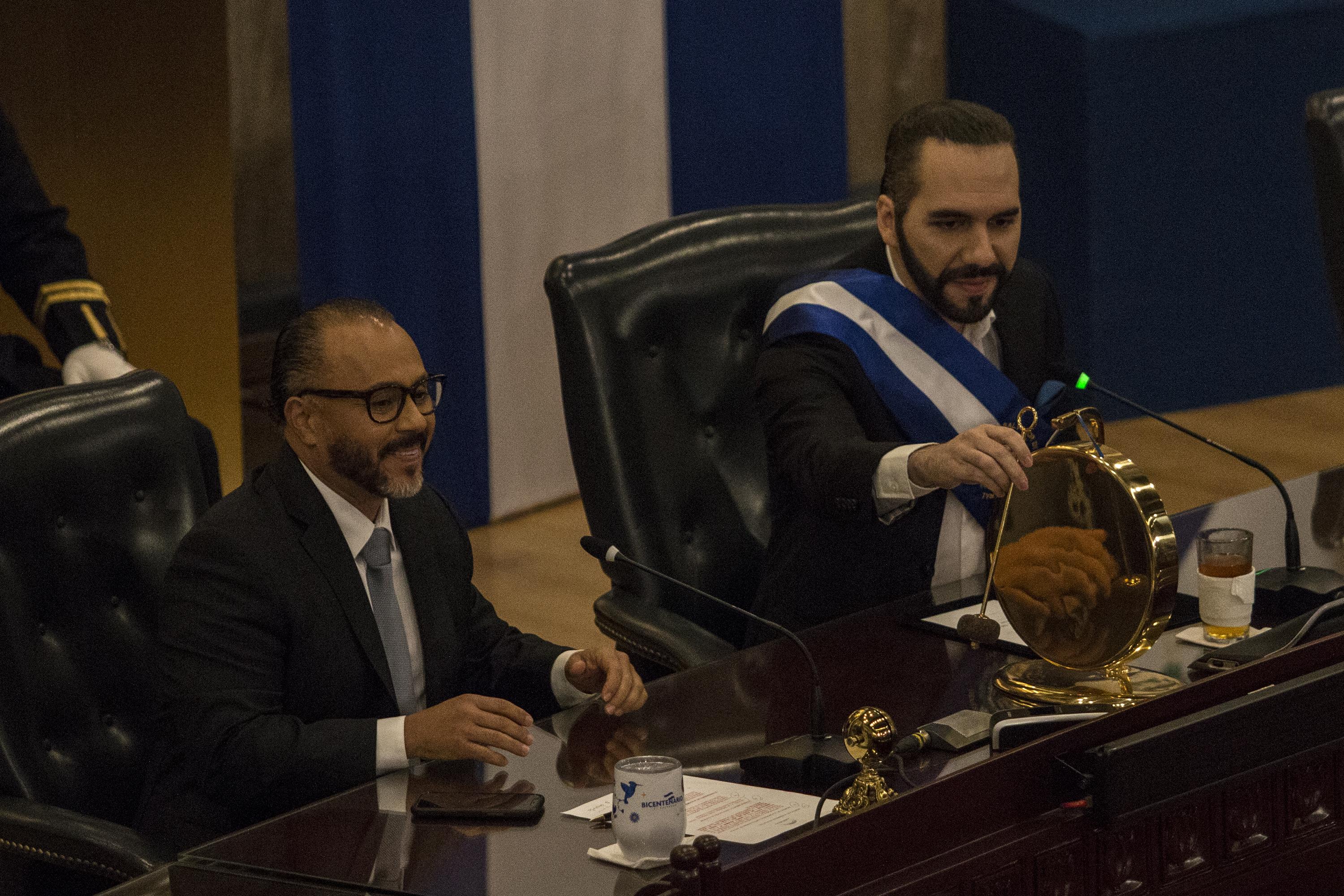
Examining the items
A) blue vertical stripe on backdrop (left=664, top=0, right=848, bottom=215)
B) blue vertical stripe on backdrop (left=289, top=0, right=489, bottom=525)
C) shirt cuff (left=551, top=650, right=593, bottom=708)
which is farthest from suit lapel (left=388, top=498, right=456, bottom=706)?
blue vertical stripe on backdrop (left=664, top=0, right=848, bottom=215)

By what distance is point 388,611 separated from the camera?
1865 mm

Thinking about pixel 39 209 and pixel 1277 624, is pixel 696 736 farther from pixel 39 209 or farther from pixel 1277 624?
pixel 39 209

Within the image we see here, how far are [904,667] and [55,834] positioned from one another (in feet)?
2.75

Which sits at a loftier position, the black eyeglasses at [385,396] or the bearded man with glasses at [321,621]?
the black eyeglasses at [385,396]

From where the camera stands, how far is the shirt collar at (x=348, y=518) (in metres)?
1.84

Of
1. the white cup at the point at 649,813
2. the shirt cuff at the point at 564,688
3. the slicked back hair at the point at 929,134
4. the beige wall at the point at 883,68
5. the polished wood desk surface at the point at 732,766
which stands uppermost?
the beige wall at the point at 883,68

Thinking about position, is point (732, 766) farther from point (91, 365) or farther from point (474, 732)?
point (91, 365)

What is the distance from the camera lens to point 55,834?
5.40 ft

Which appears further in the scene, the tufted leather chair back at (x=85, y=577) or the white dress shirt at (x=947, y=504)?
the white dress shirt at (x=947, y=504)

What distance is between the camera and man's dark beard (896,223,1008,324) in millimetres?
2271

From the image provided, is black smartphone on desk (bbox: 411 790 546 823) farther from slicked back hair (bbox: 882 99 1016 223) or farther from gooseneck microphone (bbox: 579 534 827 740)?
slicked back hair (bbox: 882 99 1016 223)

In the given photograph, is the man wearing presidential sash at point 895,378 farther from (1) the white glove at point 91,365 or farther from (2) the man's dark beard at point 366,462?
(1) the white glove at point 91,365

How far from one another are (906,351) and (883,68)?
3299mm

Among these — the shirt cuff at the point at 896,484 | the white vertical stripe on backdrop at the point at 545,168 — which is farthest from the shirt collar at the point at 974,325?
the white vertical stripe on backdrop at the point at 545,168
